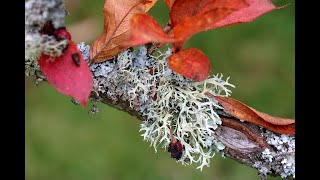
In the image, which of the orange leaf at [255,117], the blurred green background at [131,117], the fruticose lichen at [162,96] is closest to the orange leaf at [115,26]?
the fruticose lichen at [162,96]

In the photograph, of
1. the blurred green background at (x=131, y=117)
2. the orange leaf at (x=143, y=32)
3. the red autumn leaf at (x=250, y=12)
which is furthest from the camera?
the blurred green background at (x=131, y=117)

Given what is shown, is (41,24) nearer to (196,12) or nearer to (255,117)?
(196,12)

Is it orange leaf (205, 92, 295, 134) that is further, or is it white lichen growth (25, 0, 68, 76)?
orange leaf (205, 92, 295, 134)

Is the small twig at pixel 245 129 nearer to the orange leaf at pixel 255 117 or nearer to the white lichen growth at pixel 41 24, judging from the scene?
the orange leaf at pixel 255 117

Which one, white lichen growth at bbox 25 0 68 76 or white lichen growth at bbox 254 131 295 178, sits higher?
white lichen growth at bbox 25 0 68 76

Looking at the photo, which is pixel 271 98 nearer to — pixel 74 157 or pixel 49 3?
pixel 74 157

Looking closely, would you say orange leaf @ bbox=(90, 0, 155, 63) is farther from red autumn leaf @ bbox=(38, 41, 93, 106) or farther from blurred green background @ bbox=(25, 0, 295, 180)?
blurred green background @ bbox=(25, 0, 295, 180)

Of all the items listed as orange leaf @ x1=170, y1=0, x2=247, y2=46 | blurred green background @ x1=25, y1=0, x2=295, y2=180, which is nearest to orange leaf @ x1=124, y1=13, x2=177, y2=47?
orange leaf @ x1=170, y1=0, x2=247, y2=46

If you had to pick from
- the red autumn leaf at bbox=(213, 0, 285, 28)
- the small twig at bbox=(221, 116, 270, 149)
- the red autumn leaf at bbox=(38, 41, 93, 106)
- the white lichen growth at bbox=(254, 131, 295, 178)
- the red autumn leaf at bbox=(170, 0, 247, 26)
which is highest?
the red autumn leaf at bbox=(170, 0, 247, 26)
